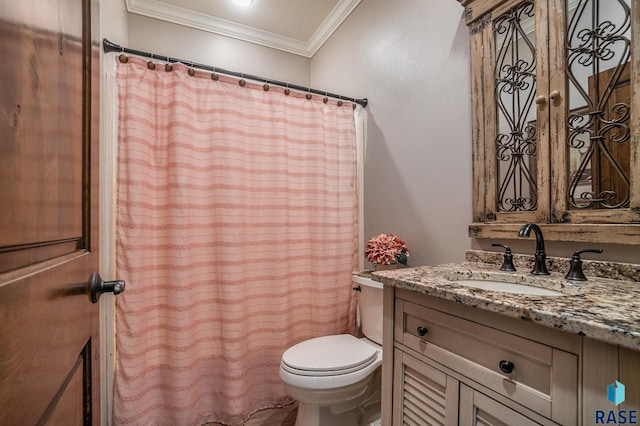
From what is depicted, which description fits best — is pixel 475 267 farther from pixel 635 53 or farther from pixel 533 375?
pixel 635 53

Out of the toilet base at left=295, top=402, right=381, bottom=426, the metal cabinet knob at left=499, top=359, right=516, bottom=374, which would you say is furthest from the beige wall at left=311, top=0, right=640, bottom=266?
the toilet base at left=295, top=402, right=381, bottom=426

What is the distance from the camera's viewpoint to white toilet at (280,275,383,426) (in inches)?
50.8

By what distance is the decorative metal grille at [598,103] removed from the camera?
0.91m

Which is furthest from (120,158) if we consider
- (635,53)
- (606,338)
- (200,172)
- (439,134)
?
(635,53)

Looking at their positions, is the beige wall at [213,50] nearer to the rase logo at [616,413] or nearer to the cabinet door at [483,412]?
the cabinet door at [483,412]

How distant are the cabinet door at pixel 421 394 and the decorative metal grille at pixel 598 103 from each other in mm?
757

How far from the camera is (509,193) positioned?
1225 mm

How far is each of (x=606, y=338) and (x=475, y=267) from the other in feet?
2.30

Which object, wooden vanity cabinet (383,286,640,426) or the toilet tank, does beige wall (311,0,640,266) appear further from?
wooden vanity cabinet (383,286,640,426)

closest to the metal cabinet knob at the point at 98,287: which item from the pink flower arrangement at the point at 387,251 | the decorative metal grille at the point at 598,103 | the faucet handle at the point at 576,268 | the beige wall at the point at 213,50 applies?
the pink flower arrangement at the point at 387,251

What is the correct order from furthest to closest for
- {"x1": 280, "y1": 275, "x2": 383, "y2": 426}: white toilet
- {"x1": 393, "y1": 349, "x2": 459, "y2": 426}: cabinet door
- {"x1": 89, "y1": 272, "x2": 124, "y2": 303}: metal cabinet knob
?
{"x1": 280, "y1": 275, "x2": 383, "y2": 426}: white toilet
{"x1": 393, "y1": 349, "x2": 459, "y2": 426}: cabinet door
{"x1": 89, "y1": 272, "x2": 124, "y2": 303}: metal cabinet knob

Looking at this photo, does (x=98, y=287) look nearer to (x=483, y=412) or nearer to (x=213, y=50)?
(x=483, y=412)

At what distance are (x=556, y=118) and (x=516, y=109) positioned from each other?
170mm

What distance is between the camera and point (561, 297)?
724mm
